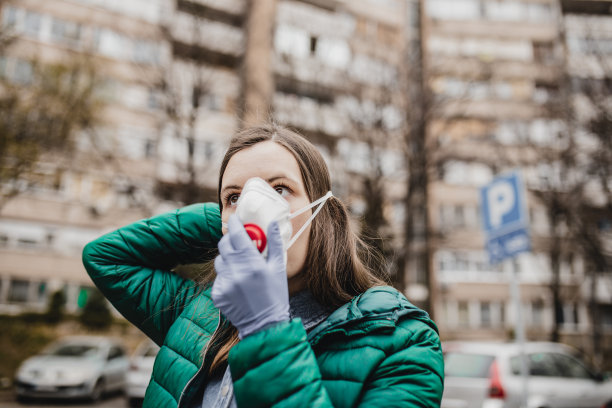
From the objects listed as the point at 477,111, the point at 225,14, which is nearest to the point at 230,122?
the point at 225,14

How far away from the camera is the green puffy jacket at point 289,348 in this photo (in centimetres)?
124

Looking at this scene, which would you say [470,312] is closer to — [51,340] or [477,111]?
[477,111]

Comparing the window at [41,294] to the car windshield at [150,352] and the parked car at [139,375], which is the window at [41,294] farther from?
the parked car at [139,375]

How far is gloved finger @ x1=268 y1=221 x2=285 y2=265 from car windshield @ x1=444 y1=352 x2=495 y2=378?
6.54m

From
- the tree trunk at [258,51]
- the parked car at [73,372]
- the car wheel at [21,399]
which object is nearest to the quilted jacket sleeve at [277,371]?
the parked car at [73,372]

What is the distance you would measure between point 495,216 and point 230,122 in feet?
62.4

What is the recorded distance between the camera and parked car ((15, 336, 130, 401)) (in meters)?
11.0

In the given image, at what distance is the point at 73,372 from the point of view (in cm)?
1138

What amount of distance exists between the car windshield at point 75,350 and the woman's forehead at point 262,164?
12.4 metres

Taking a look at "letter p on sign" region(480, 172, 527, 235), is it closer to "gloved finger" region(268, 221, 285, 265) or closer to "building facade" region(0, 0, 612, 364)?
"building facade" region(0, 0, 612, 364)

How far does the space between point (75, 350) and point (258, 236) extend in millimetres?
12947

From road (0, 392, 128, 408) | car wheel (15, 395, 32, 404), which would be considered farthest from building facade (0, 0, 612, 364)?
car wheel (15, 395, 32, 404)

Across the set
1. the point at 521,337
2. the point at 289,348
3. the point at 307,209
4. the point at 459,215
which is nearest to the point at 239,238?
the point at 289,348

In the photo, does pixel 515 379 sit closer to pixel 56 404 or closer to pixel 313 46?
pixel 56 404
